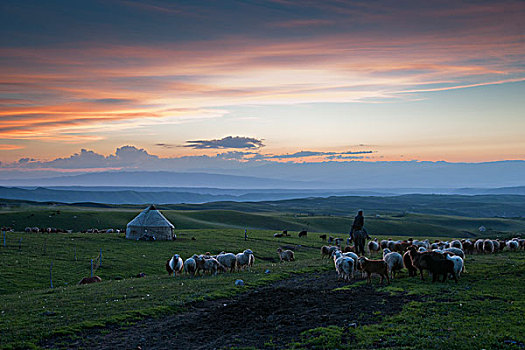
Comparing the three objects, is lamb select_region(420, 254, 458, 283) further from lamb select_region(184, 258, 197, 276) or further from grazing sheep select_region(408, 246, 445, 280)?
lamb select_region(184, 258, 197, 276)

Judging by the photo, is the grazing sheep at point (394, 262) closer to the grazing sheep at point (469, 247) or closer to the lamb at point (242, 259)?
the lamb at point (242, 259)

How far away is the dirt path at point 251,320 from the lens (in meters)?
13.1

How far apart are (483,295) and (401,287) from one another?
11.8 ft

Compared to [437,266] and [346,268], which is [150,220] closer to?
[346,268]

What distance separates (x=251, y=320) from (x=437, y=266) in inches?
423

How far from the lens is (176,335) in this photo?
14.0 metres

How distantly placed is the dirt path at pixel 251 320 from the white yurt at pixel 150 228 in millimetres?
37442

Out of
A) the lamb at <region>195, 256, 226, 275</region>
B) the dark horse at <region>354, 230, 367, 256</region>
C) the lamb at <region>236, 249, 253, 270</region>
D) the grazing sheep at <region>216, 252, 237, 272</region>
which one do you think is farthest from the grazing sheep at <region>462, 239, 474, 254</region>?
the lamb at <region>195, 256, 226, 275</region>

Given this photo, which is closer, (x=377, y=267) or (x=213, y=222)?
(x=377, y=267)

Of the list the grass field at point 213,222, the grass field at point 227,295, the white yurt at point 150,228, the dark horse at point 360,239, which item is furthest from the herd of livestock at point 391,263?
the grass field at point 213,222

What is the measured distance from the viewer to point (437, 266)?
20.4 meters

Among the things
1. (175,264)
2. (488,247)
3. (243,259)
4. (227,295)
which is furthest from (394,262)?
(488,247)

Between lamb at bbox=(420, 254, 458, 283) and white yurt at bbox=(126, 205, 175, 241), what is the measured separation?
40.5 metres

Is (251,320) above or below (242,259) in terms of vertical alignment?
above
